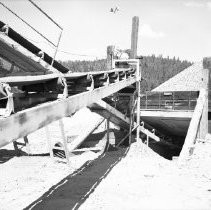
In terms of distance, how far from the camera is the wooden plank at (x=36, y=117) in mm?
4714

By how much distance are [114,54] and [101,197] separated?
32.2 ft

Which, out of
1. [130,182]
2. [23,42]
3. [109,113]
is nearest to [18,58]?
[23,42]

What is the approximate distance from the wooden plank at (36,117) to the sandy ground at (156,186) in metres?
2.64

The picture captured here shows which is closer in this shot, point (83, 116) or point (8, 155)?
point (8, 155)

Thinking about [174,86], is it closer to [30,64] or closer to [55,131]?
[55,131]

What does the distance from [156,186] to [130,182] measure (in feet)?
3.05

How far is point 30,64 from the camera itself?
13.6 meters

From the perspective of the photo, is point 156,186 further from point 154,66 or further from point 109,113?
point 154,66

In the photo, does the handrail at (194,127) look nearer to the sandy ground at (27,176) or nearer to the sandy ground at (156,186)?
the sandy ground at (156,186)

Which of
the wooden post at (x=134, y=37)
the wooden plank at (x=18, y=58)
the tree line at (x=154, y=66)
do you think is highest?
the tree line at (x=154, y=66)

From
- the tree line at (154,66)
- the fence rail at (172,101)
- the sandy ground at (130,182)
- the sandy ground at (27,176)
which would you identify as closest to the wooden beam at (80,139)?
the sandy ground at (27,176)

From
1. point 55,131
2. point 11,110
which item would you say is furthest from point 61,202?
point 55,131

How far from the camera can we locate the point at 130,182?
32.5ft

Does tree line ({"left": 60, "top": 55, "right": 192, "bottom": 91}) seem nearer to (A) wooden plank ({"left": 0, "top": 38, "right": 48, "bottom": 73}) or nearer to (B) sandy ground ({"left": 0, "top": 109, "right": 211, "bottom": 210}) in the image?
(A) wooden plank ({"left": 0, "top": 38, "right": 48, "bottom": 73})
